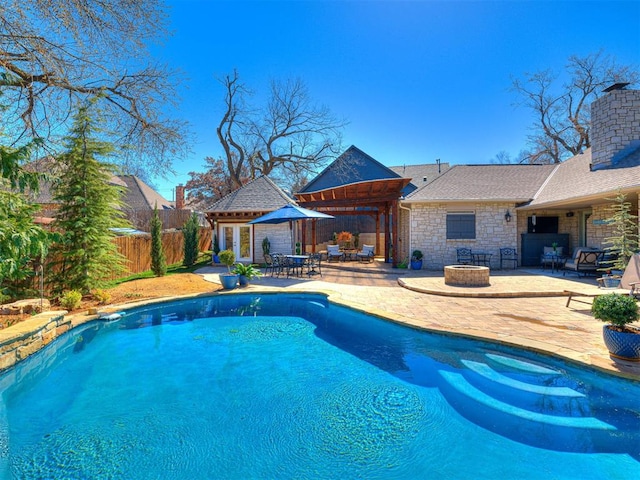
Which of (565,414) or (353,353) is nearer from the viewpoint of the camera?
(565,414)

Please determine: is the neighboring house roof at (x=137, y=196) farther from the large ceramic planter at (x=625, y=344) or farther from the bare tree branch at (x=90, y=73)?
the large ceramic planter at (x=625, y=344)

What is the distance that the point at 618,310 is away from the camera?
14.2ft

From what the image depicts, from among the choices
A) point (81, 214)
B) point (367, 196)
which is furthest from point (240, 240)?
point (81, 214)

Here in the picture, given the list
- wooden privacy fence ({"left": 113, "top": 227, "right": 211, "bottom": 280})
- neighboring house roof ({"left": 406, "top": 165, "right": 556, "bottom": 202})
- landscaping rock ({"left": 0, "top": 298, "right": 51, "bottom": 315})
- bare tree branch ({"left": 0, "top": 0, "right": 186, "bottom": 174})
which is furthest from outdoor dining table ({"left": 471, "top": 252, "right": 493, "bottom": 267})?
landscaping rock ({"left": 0, "top": 298, "right": 51, "bottom": 315})

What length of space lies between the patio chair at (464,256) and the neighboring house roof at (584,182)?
3.10 meters

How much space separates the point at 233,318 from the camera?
820 centimetres

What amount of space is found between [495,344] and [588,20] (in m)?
12.7

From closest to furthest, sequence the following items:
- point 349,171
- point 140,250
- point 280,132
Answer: point 140,250, point 349,171, point 280,132

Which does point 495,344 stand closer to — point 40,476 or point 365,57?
point 40,476

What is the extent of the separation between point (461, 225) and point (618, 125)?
21.1ft

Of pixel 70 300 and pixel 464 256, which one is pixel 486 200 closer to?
pixel 464 256

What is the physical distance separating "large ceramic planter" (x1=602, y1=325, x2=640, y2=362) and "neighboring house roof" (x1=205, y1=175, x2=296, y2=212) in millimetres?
13880

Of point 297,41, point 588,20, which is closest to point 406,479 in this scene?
point 297,41

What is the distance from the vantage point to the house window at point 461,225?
1429 centimetres
